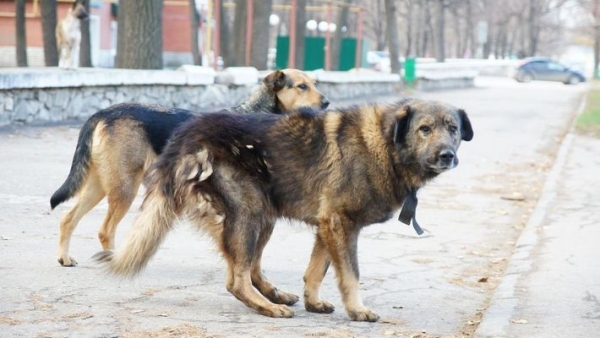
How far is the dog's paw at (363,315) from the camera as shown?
6.32 metres

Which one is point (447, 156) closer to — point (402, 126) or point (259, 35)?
point (402, 126)

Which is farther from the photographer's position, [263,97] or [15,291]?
[263,97]

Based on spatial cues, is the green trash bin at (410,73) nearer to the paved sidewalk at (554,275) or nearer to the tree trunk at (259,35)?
the tree trunk at (259,35)

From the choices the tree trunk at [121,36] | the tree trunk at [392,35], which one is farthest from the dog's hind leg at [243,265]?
the tree trunk at [392,35]

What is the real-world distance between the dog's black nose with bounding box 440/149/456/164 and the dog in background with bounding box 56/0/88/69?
16.1m

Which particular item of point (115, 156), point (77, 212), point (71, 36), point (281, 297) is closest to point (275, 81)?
point (115, 156)

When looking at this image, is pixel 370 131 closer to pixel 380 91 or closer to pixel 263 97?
pixel 263 97

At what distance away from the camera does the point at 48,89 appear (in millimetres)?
16688

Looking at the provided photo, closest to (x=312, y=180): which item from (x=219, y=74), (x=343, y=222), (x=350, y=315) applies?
(x=343, y=222)

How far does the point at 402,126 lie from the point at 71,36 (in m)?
17.8

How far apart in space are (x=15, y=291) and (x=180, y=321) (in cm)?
121

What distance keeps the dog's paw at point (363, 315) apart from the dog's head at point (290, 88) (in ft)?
9.24

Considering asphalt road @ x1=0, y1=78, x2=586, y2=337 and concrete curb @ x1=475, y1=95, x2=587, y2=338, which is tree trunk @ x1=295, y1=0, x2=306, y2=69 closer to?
asphalt road @ x1=0, y1=78, x2=586, y2=337

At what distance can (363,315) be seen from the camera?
632 cm
